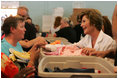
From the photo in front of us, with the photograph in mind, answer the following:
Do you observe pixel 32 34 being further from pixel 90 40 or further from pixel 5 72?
pixel 5 72

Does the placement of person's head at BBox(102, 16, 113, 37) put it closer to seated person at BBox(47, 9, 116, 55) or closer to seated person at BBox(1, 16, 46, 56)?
seated person at BBox(47, 9, 116, 55)

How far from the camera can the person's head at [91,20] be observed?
234 centimetres

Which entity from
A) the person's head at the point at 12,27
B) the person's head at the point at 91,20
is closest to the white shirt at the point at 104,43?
the person's head at the point at 91,20

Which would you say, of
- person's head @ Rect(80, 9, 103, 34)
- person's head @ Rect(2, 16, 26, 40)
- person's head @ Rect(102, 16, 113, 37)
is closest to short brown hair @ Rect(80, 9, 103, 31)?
person's head @ Rect(80, 9, 103, 34)

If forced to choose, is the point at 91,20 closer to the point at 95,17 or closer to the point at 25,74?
the point at 95,17

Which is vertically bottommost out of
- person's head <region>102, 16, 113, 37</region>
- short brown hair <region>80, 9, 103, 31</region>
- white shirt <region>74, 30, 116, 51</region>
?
white shirt <region>74, 30, 116, 51</region>

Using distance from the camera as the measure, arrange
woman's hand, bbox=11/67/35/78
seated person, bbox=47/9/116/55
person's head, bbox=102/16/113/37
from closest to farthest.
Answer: woman's hand, bbox=11/67/35/78
seated person, bbox=47/9/116/55
person's head, bbox=102/16/113/37

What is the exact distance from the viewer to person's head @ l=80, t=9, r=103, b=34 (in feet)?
7.66

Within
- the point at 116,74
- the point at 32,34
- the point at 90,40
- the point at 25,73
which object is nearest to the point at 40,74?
the point at 25,73

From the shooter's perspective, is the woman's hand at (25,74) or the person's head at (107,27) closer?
the woman's hand at (25,74)

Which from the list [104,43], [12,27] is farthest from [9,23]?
[104,43]

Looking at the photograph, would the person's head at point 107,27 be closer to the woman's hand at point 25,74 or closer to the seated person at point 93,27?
the seated person at point 93,27

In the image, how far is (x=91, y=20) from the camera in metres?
2.37

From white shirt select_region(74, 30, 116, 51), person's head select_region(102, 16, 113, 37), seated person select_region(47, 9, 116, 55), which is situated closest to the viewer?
white shirt select_region(74, 30, 116, 51)
